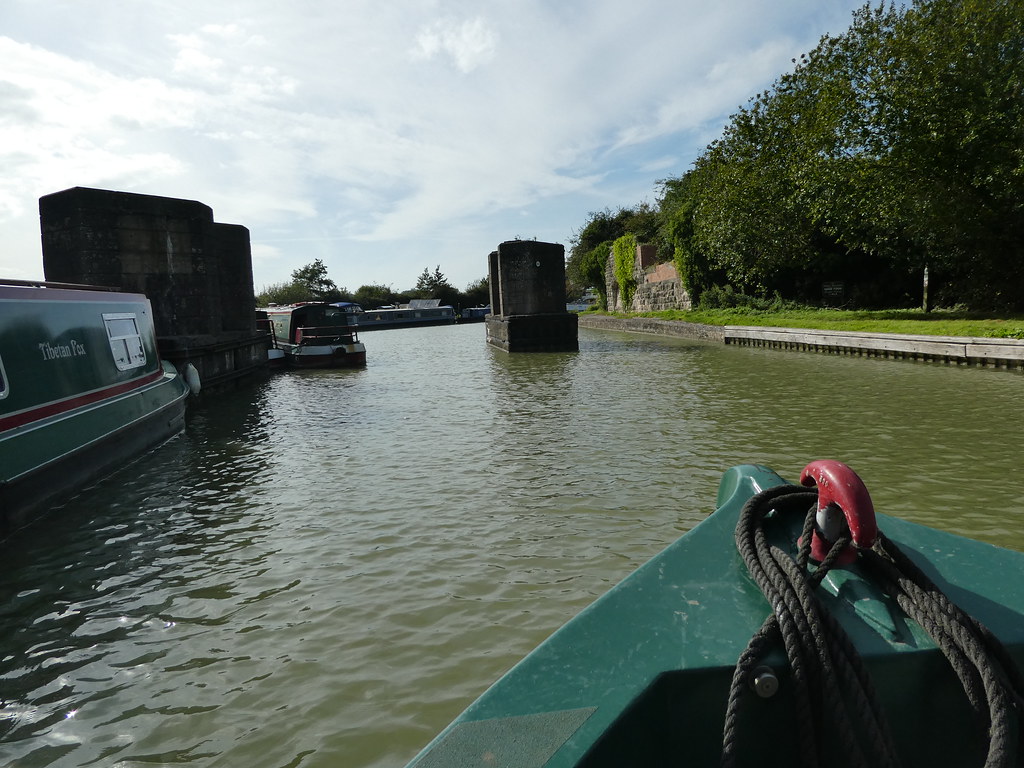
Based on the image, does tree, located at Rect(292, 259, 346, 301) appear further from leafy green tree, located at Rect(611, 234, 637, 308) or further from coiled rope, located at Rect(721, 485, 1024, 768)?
coiled rope, located at Rect(721, 485, 1024, 768)

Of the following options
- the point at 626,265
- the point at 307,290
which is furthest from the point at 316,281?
the point at 626,265

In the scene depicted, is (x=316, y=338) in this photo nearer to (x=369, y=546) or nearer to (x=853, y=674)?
(x=369, y=546)

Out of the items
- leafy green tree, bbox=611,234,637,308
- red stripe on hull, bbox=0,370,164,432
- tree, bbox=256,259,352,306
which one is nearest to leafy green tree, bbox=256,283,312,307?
tree, bbox=256,259,352,306

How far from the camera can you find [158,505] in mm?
6078

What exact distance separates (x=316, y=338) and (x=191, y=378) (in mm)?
8004

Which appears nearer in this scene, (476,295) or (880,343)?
(880,343)

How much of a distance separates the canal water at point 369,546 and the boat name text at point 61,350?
1.32 metres

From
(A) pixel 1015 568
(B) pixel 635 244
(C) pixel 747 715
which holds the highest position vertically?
(B) pixel 635 244

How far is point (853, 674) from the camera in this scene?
1.54 meters

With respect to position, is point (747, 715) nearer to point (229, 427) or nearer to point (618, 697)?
point (618, 697)

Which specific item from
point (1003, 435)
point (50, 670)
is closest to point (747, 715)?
point (50, 670)

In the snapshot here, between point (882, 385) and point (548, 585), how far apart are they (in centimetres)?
926

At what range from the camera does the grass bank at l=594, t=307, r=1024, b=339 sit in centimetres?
1461

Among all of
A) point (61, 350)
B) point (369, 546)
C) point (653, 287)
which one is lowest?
point (369, 546)
